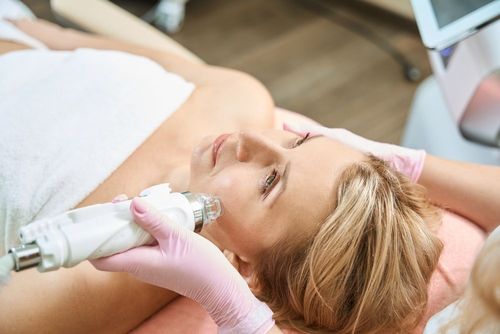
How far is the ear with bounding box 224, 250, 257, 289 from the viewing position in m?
1.20

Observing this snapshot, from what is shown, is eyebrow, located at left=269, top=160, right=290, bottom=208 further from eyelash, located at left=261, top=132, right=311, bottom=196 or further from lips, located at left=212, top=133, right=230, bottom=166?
lips, located at left=212, top=133, right=230, bottom=166

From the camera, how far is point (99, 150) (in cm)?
132

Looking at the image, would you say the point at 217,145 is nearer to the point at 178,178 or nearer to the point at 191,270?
the point at 178,178

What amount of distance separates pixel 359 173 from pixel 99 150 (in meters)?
0.58

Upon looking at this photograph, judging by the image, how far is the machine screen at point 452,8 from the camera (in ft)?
4.44

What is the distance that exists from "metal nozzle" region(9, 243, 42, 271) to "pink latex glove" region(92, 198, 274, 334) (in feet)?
0.37

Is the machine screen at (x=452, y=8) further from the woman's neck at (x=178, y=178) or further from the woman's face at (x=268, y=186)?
the woman's neck at (x=178, y=178)

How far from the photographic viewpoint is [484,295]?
82 centimetres

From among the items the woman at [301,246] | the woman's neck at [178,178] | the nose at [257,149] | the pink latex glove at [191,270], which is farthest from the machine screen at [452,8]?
the pink latex glove at [191,270]

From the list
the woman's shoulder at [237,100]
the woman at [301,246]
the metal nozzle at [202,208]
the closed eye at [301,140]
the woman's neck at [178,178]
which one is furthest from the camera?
the woman's shoulder at [237,100]

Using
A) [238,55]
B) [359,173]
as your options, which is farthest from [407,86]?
[359,173]

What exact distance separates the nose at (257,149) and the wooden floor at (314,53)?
1338 mm

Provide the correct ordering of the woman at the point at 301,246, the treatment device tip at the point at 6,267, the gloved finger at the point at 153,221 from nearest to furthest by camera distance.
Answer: the treatment device tip at the point at 6,267
the gloved finger at the point at 153,221
the woman at the point at 301,246

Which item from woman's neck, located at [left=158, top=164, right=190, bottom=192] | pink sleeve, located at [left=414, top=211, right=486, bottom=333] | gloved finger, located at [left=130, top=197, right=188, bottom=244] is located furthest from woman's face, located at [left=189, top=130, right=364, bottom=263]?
pink sleeve, located at [left=414, top=211, right=486, bottom=333]
